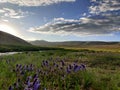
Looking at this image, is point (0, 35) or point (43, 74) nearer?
point (43, 74)

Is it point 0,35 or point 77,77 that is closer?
point 77,77

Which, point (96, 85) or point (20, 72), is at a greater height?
point (20, 72)

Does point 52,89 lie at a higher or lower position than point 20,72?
lower

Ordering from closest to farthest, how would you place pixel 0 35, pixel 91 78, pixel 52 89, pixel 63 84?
pixel 52 89 < pixel 63 84 < pixel 91 78 < pixel 0 35

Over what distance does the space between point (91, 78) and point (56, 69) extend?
140 cm

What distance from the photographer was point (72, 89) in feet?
27.5

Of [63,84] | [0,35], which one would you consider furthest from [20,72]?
[0,35]

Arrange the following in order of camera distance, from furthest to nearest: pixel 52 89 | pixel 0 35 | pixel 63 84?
1. pixel 0 35
2. pixel 63 84
3. pixel 52 89

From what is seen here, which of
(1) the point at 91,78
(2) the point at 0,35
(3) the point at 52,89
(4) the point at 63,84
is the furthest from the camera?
(2) the point at 0,35

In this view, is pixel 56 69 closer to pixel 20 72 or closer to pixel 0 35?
pixel 20 72

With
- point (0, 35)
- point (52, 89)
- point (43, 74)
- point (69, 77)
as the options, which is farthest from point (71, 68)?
point (0, 35)

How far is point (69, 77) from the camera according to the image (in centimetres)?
930

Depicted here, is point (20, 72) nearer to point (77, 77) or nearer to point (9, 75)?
point (9, 75)

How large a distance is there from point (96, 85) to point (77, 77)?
0.91 m
